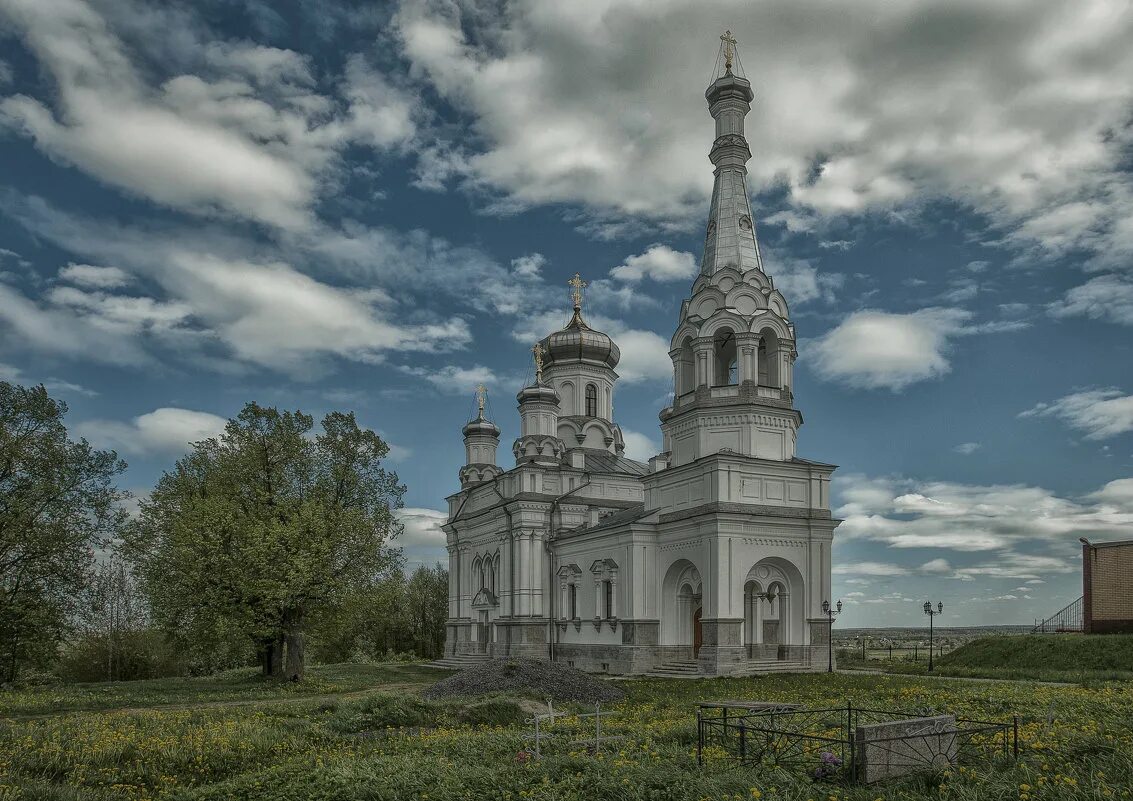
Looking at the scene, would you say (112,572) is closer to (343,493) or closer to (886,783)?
(343,493)

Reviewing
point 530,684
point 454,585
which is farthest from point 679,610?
point 454,585

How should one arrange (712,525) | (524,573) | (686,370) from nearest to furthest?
1. (712,525)
2. (686,370)
3. (524,573)

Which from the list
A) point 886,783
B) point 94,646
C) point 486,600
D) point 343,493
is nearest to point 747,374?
point 343,493

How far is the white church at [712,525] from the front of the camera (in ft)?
107

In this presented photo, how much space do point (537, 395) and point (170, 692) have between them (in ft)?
75.1

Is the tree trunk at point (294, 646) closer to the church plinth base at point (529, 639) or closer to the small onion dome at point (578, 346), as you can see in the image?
the church plinth base at point (529, 639)

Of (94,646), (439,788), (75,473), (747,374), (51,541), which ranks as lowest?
(94,646)

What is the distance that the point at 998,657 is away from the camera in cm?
3319

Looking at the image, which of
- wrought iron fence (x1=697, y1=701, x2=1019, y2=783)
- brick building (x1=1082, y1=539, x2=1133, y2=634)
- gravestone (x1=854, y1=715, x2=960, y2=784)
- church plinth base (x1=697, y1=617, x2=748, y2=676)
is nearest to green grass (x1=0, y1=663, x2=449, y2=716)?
church plinth base (x1=697, y1=617, x2=748, y2=676)

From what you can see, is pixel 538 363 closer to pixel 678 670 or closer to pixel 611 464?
pixel 611 464

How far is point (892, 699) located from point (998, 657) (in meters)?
15.4

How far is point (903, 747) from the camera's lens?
35.5 ft

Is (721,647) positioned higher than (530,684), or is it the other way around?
(530,684)

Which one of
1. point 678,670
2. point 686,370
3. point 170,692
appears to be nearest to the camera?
point 170,692
